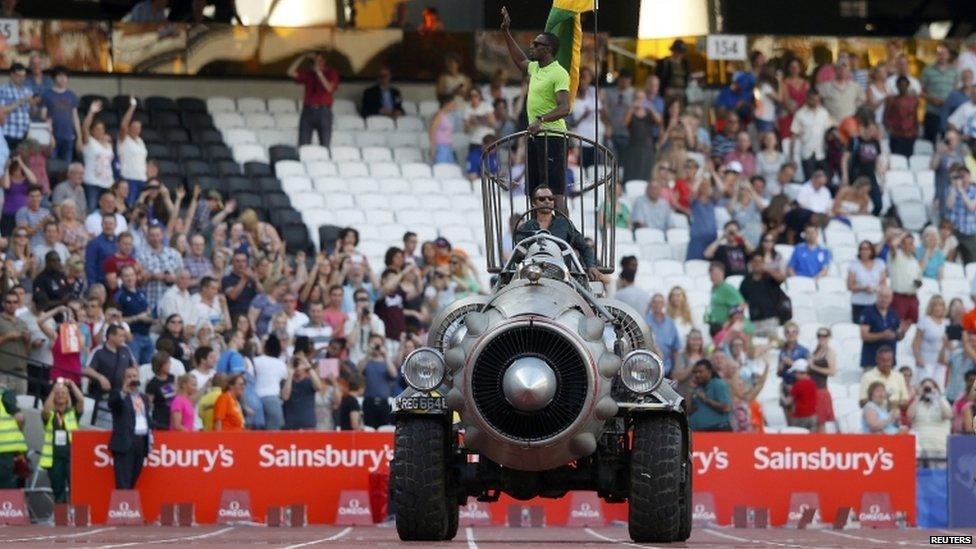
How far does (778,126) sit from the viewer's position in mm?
35625

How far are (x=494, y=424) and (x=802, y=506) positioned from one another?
10323 millimetres

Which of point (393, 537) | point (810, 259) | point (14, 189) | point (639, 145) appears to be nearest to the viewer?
point (393, 537)

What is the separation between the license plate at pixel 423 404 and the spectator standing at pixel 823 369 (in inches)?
491

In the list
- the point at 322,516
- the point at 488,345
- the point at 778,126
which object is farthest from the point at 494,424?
the point at 778,126

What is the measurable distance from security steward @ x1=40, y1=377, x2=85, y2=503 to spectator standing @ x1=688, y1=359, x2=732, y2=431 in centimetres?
690

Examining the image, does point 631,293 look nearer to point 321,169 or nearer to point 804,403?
point 804,403

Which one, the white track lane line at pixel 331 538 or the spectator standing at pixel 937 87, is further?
the spectator standing at pixel 937 87

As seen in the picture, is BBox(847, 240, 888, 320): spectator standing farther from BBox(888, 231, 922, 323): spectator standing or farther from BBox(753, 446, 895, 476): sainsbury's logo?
BBox(753, 446, 895, 476): sainsbury's logo

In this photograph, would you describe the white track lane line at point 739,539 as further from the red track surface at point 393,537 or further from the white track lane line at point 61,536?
the white track lane line at point 61,536

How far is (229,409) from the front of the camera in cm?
2680

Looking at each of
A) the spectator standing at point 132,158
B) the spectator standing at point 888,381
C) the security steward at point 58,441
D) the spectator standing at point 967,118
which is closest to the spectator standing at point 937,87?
the spectator standing at point 967,118

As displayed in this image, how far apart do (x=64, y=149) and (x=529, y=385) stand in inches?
613

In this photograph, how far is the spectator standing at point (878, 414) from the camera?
96.2 ft

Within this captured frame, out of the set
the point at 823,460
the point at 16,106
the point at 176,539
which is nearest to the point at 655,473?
the point at 176,539
